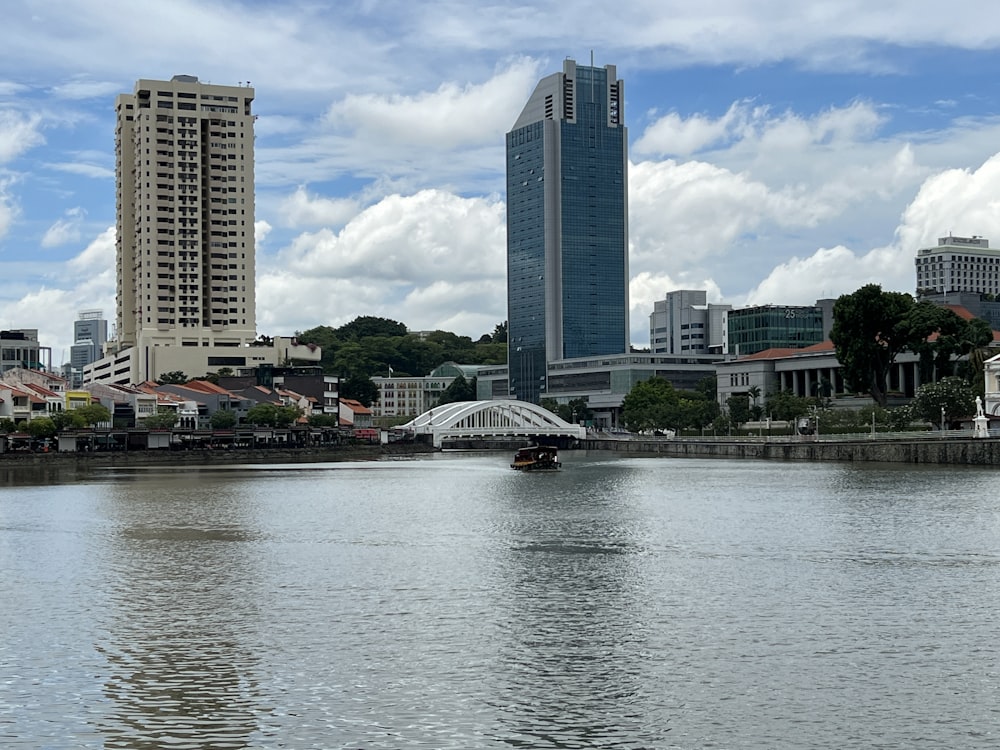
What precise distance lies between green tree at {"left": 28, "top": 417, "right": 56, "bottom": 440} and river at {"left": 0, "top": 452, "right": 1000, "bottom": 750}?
2599 inches

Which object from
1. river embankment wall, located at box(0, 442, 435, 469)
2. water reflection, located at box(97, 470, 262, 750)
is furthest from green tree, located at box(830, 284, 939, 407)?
water reflection, located at box(97, 470, 262, 750)

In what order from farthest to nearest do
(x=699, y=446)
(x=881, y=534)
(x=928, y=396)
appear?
(x=699, y=446) → (x=928, y=396) → (x=881, y=534)

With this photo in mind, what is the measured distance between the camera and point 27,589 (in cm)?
3438

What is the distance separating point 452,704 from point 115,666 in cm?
685

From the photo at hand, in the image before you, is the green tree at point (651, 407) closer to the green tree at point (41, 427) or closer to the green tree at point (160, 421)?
the green tree at point (160, 421)

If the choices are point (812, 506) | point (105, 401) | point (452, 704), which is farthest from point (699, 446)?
point (452, 704)

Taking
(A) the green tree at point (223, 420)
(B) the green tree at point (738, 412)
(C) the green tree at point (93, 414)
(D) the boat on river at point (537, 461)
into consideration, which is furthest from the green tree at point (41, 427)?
(B) the green tree at point (738, 412)

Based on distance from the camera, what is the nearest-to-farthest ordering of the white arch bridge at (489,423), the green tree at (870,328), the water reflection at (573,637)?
the water reflection at (573,637), the green tree at (870,328), the white arch bridge at (489,423)

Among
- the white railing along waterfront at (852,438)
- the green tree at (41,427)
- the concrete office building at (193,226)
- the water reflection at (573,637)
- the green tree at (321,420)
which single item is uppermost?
the concrete office building at (193,226)

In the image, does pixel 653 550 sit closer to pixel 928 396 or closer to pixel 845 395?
pixel 928 396

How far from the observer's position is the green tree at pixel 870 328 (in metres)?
120

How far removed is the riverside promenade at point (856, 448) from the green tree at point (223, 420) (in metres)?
44.8

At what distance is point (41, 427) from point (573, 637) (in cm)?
10140

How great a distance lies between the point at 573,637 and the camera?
26.8 meters
